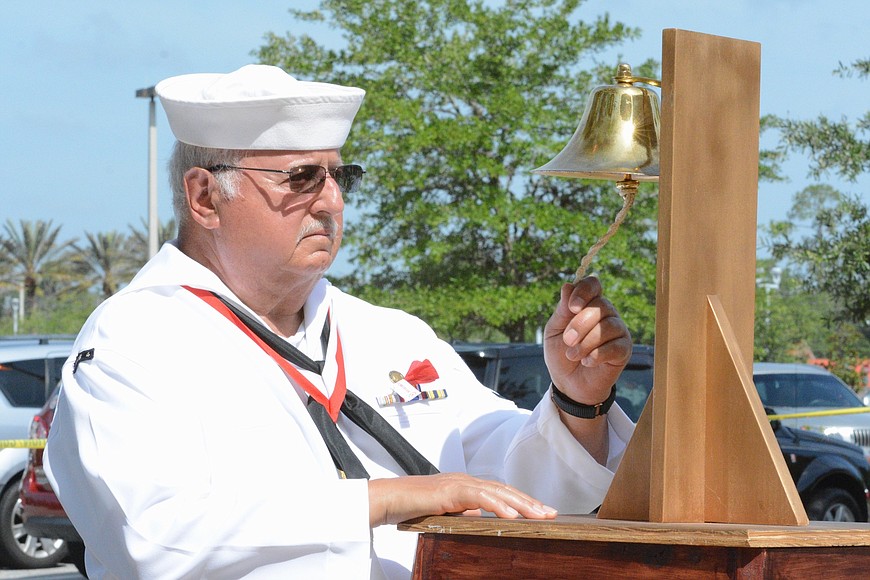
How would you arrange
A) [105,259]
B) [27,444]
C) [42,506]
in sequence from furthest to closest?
[105,259] → [27,444] → [42,506]

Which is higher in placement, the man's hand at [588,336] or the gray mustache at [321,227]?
the gray mustache at [321,227]

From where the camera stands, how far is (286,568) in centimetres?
255

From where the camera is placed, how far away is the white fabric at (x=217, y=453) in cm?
246

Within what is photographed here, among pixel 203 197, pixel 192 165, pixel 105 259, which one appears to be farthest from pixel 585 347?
pixel 105 259

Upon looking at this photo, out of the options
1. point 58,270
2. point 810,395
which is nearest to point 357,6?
point 810,395

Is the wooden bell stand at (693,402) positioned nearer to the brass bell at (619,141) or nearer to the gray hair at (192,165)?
the brass bell at (619,141)

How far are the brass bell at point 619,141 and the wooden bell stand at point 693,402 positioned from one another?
0.32 meters

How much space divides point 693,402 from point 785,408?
392 inches

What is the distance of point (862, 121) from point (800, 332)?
26.0m

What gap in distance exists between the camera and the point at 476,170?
1792 cm

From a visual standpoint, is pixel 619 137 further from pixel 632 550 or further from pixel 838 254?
pixel 838 254

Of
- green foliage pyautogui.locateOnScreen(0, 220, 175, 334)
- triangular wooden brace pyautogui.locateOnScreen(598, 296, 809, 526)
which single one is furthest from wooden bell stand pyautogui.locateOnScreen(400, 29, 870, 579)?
Answer: green foliage pyautogui.locateOnScreen(0, 220, 175, 334)

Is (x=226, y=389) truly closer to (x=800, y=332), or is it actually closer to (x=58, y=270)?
(x=800, y=332)

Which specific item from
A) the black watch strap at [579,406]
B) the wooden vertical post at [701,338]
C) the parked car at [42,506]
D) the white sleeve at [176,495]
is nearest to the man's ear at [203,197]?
the white sleeve at [176,495]
